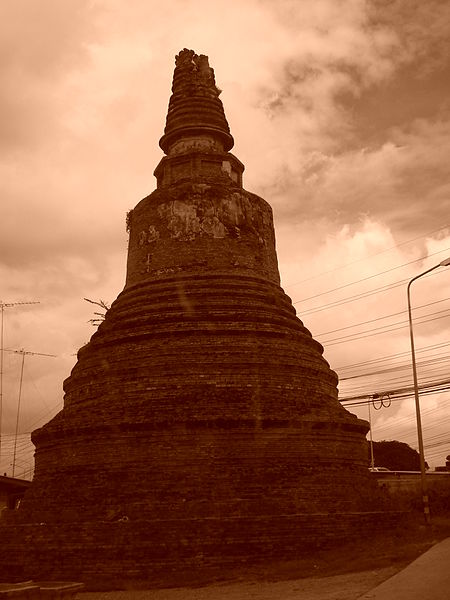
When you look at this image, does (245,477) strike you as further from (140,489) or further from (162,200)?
(162,200)

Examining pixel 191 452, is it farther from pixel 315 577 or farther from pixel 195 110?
pixel 195 110

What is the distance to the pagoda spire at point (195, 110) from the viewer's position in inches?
744

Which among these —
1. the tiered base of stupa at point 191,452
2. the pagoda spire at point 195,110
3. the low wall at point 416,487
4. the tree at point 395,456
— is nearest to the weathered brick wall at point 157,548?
the tiered base of stupa at point 191,452

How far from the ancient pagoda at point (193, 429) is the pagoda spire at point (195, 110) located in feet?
9.48

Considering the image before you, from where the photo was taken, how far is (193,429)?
12.3 meters

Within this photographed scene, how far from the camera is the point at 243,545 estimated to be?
35.1ft

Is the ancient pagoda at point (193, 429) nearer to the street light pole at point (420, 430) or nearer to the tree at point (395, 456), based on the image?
the street light pole at point (420, 430)


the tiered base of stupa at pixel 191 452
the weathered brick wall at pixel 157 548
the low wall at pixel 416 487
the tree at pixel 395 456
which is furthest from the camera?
the tree at pixel 395 456

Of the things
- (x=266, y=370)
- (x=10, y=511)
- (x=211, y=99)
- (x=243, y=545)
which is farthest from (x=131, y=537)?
(x=211, y=99)

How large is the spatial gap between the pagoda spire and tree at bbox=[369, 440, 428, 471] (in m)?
35.2

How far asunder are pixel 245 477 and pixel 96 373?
4.21 m

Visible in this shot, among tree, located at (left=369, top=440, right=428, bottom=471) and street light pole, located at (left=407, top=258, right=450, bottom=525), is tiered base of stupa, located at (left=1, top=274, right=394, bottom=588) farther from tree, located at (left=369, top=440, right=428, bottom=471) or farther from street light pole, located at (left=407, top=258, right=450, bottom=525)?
tree, located at (left=369, top=440, right=428, bottom=471)

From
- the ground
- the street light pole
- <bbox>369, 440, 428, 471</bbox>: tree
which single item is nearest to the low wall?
the street light pole

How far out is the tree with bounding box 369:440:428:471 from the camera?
47250 mm
